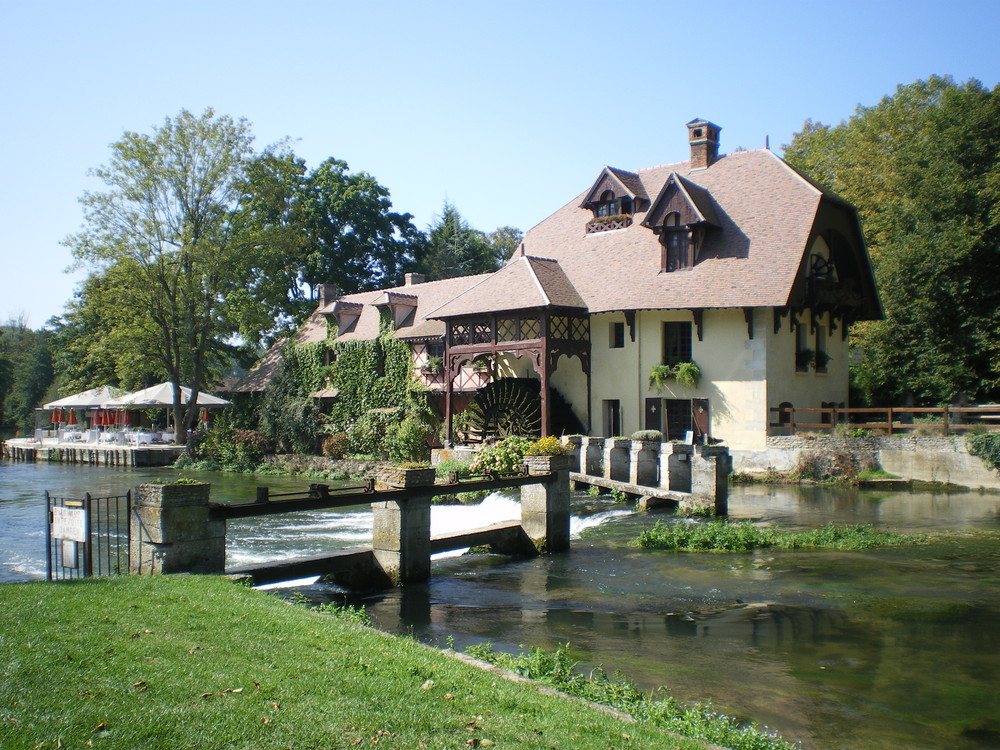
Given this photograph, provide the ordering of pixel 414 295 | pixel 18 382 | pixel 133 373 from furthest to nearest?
pixel 18 382
pixel 133 373
pixel 414 295

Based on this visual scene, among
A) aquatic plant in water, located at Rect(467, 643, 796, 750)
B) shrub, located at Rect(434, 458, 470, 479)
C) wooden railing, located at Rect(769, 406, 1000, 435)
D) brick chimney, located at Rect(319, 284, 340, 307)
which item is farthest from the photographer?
brick chimney, located at Rect(319, 284, 340, 307)

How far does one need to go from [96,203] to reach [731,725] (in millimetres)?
40932

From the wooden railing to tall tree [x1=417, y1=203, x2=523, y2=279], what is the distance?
27.6 meters

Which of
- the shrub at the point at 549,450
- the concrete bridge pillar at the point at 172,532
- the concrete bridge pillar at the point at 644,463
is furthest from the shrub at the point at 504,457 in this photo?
the concrete bridge pillar at the point at 172,532

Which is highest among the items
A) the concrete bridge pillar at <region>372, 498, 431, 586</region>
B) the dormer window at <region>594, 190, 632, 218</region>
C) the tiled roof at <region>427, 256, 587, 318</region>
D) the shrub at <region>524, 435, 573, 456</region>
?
the dormer window at <region>594, 190, 632, 218</region>

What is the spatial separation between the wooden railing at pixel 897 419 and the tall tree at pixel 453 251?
90.6 feet

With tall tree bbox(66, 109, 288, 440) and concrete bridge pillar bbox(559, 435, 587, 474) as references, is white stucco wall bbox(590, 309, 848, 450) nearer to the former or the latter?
concrete bridge pillar bbox(559, 435, 587, 474)

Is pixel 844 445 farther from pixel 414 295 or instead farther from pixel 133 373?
pixel 133 373

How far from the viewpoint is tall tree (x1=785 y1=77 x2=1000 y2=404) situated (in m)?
28.5

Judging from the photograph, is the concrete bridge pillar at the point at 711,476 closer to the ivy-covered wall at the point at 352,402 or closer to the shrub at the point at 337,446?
the ivy-covered wall at the point at 352,402

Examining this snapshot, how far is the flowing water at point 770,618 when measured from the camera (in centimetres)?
723

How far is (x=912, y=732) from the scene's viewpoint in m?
6.68

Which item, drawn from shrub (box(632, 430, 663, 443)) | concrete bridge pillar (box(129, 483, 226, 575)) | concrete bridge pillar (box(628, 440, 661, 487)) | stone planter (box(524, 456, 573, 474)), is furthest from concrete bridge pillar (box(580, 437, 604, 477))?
concrete bridge pillar (box(129, 483, 226, 575))

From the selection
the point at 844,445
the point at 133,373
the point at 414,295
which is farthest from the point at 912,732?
the point at 133,373
